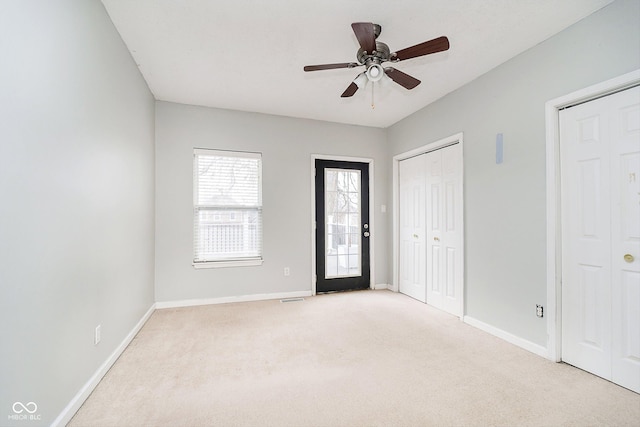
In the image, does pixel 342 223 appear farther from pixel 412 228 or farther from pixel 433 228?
pixel 433 228

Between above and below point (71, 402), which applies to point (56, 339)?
above

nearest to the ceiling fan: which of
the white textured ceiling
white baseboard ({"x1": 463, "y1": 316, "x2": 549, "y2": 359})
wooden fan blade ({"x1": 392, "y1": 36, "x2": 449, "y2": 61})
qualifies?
wooden fan blade ({"x1": 392, "y1": 36, "x2": 449, "y2": 61})

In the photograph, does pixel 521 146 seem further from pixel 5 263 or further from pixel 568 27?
pixel 5 263

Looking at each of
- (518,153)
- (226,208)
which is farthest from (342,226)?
(518,153)

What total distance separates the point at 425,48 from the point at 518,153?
1485mm

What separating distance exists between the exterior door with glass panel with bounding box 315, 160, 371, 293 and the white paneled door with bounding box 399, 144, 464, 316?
2.04 feet

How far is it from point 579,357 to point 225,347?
9.91 feet

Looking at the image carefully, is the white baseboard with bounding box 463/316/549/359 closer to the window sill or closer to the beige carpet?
the beige carpet

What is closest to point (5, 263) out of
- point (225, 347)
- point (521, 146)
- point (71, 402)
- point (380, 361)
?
point (71, 402)

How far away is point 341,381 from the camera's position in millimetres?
2162

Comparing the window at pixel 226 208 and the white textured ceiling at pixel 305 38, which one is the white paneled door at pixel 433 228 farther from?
the window at pixel 226 208

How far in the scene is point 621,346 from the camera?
82.7 inches

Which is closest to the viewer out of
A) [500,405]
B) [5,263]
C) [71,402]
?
[5,263]

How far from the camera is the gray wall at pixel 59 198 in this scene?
49.8 inches
